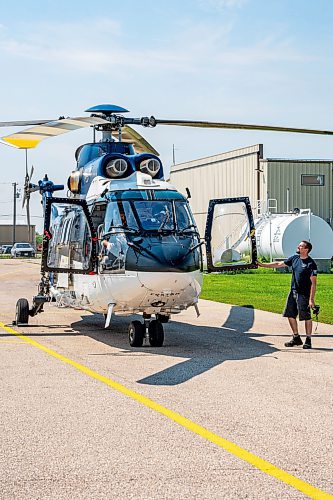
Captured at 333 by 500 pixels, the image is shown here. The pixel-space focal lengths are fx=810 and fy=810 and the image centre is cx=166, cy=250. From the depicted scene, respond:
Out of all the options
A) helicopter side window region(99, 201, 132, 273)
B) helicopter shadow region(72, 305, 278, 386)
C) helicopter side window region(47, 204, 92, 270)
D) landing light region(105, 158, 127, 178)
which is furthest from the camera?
landing light region(105, 158, 127, 178)

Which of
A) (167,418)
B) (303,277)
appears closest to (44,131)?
(303,277)

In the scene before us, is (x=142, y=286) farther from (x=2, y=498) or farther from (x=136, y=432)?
(x=2, y=498)

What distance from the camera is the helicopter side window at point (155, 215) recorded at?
12953 millimetres

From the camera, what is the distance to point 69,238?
49.4ft

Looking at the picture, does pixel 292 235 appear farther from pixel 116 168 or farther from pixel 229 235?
pixel 116 168

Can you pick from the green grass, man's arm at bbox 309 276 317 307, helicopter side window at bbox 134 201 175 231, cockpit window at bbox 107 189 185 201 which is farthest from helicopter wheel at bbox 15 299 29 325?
the green grass

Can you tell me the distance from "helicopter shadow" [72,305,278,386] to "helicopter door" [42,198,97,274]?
148 centimetres

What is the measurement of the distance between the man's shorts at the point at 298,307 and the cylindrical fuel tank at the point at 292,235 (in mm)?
26963

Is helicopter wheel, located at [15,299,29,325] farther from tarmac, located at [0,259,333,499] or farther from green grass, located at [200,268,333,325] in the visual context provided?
green grass, located at [200,268,333,325]

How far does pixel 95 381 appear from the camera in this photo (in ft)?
33.6

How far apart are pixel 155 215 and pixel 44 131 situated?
2264mm

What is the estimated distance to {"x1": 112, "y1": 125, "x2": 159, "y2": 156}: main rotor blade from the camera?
16.4m

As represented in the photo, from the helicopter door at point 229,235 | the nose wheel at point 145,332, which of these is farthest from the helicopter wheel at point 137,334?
the helicopter door at point 229,235

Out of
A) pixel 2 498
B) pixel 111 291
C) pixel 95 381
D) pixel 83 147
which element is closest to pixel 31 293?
pixel 83 147
